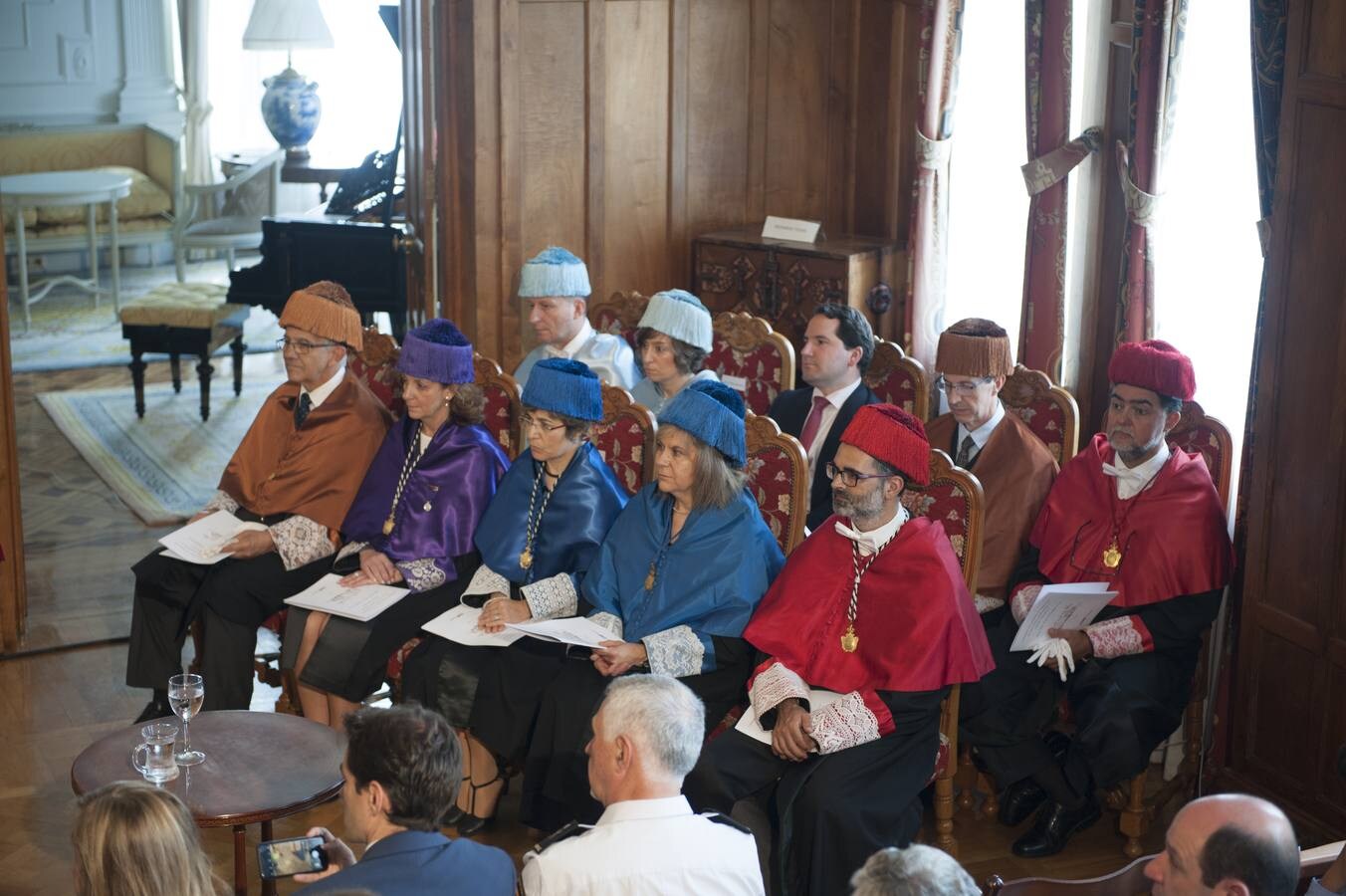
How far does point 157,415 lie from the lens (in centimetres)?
956

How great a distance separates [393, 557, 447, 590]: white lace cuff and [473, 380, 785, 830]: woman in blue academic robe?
23.6 inches

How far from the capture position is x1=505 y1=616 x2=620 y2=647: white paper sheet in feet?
14.3

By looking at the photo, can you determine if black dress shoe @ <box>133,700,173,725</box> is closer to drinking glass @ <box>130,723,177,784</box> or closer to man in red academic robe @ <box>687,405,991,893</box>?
drinking glass @ <box>130,723,177,784</box>

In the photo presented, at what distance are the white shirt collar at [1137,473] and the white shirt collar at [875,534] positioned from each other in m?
0.84

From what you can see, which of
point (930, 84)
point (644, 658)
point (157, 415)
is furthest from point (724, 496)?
point (157, 415)

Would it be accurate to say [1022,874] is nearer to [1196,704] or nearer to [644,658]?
[1196,704]

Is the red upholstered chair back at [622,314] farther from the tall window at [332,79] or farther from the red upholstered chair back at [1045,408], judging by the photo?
the tall window at [332,79]

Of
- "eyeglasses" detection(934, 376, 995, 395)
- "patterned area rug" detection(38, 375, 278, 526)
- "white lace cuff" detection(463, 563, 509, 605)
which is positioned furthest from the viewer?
"patterned area rug" detection(38, 375, 278, 526)

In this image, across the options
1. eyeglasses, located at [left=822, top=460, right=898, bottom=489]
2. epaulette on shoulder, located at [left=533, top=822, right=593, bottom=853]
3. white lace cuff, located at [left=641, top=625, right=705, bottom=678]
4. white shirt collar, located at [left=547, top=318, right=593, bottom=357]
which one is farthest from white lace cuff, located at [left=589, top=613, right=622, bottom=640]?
white shirt collar, located at [left=547, top=318, right=593, bottom=357]

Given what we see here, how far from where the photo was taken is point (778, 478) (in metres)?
4.76

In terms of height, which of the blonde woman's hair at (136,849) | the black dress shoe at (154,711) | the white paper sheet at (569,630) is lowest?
the black dress shoe at (154,711)

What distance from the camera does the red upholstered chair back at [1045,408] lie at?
5.17 metres

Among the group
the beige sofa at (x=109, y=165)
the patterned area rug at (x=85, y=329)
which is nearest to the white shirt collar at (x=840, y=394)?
the patterned area rug at (x=85, y=329)

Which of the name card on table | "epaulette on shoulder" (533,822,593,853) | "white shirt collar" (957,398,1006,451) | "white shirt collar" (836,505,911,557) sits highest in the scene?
the name card on table
